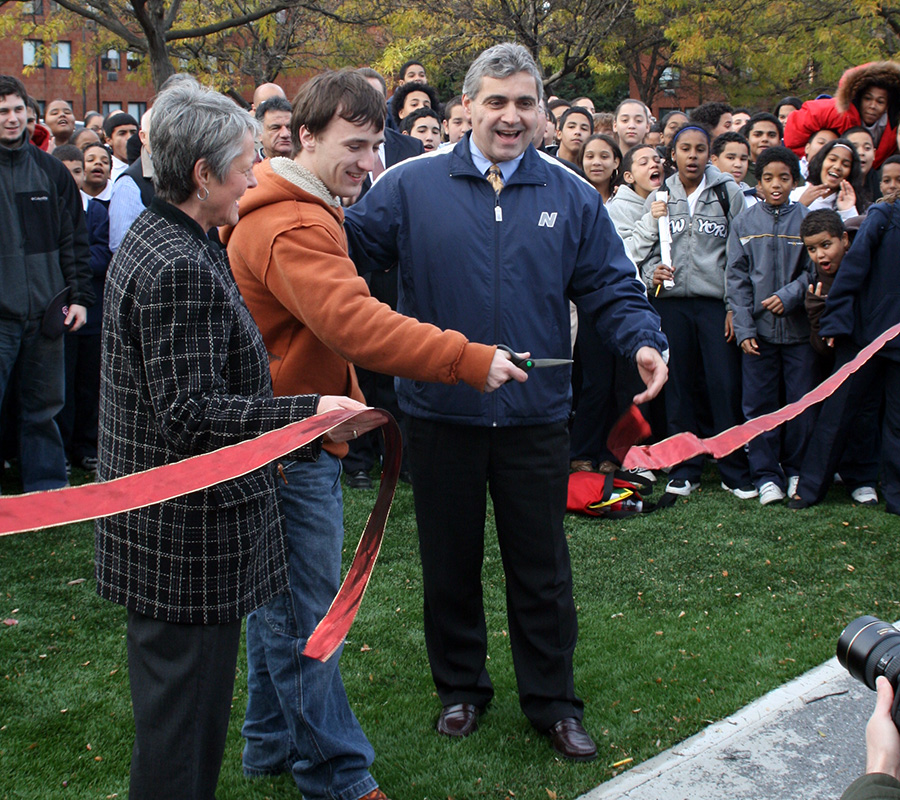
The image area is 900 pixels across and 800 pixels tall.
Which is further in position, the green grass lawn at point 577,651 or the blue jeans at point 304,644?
the green grass lawn at point 577,651

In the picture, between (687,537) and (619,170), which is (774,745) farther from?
(619,170)

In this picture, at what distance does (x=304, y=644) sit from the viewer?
115 inches

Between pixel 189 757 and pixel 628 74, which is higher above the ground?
pixel 628 74

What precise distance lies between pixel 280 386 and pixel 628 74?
29.8 meters

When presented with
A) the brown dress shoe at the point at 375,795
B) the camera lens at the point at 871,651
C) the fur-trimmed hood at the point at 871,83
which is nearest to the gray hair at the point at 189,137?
the camera lens at the point at 871,651

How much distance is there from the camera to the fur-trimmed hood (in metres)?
8.00

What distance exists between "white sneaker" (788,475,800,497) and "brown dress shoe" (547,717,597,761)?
363 centimetres

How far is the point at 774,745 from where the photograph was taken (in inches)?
137

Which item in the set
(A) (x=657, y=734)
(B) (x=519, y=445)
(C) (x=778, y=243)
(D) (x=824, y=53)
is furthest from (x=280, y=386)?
(D) (x=824, y=53)

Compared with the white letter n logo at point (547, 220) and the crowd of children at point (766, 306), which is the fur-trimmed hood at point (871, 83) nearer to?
the crowd of children at point (766, 306)

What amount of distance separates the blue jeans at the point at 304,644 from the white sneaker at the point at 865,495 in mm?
4540

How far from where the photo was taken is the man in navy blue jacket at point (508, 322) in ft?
11.1

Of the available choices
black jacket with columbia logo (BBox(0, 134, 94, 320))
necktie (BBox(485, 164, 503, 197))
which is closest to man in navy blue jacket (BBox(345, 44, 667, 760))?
necktie (BBox(485, 164, 503, 197))

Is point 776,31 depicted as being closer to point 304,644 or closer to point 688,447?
point 688,447
